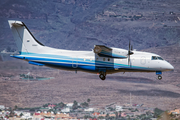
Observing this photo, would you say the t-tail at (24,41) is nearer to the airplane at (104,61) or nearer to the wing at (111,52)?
the airplane at (104,61)

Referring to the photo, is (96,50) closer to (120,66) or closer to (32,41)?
(120,66)

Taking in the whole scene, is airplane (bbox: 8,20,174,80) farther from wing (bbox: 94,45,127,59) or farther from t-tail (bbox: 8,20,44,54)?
t-tail (bbox: 8,20,44,54)

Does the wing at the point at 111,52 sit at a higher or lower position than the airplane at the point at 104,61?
higher

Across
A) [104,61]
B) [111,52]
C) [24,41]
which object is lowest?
[104,61]

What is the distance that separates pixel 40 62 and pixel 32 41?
3.96m

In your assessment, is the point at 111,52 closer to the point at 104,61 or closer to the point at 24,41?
the point at 104,61

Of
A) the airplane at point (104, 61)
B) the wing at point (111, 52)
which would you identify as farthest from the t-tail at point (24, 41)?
the wing at point (111, 52)

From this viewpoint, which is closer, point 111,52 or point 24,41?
point 111,52

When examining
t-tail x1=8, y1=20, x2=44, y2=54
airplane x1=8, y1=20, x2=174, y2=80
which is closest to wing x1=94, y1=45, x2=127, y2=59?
airplane x1=8, y1=20, x2=174, y2=80

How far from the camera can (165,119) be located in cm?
2856

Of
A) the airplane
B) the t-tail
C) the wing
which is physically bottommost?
the airplane

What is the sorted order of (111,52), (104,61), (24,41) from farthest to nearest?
(24,41) → (104,61) → (111,52)

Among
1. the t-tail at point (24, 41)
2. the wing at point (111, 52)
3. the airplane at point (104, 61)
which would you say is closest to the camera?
the wing at point (111, 52)

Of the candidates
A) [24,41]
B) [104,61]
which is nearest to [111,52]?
[104,61]
